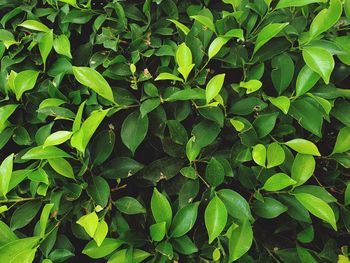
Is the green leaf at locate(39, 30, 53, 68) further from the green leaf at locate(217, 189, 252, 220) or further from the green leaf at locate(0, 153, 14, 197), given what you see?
the green leaf at locate(217, 189, 252, 220)

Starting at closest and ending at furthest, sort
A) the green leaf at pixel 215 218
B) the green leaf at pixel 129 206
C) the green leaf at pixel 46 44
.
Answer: the green leaf at pixel 215 218
the green leaf at pixel 129 206
the green leaf at pixel 46 44

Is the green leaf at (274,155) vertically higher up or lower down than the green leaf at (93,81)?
lower down

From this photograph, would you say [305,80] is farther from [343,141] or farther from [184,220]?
[184,220]

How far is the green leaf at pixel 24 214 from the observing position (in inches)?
39.9

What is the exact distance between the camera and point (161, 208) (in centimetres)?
95

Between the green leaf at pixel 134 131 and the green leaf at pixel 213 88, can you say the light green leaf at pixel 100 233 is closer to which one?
the green leaf at pixel 134 131

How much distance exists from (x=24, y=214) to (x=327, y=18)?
0.90 meters

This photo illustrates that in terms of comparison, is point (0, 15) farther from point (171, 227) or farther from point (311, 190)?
point (311, 190)

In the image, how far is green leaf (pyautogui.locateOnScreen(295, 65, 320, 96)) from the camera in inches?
38.3

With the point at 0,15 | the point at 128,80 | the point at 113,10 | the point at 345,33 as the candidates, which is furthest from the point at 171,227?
the point at 0,15

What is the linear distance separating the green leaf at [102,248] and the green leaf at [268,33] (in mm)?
605

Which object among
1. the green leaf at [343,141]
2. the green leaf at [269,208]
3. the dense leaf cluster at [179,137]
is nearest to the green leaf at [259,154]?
the dense leaf cluster at [179,137]

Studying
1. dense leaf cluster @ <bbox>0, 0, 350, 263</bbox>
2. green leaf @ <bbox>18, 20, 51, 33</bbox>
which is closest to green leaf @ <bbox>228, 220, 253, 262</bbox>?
dense leaf cluster @ <bbox>0, 0, 350, 263</bbox>

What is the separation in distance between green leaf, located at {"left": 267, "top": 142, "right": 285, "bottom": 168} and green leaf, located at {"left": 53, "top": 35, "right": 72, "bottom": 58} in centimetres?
57
